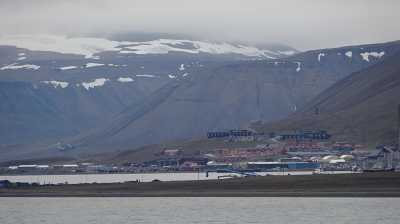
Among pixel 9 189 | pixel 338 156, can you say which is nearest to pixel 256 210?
pixel 9 189

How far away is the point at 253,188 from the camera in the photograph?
356ft

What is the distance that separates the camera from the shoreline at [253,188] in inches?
3967

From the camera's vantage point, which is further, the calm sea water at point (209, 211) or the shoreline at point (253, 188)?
the shoreline at point (253, 188)

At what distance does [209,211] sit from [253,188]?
19660 mm

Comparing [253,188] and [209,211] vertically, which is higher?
[253,188]

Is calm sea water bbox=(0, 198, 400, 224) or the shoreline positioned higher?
the shoreline

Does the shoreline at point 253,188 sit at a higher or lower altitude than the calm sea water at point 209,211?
higher

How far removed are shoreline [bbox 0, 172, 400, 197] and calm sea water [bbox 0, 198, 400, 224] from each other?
12.4 feet

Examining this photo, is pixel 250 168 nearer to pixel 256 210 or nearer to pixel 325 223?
pixel 256 210

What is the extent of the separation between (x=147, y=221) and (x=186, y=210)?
8864mm

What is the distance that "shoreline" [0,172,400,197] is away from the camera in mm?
100750

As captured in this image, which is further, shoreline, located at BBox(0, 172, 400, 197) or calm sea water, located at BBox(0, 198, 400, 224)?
shoreline, located at BBox(0, 172, 400, 197)

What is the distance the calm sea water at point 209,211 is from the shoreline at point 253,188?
12.4ft

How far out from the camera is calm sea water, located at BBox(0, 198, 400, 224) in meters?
81.7
